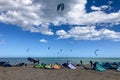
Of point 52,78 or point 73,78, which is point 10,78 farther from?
point 73,78

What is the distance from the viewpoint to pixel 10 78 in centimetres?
2672

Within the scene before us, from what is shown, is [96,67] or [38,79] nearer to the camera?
[38,79]

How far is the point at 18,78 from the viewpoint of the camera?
89.4 feet

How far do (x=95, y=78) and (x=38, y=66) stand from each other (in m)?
13.9

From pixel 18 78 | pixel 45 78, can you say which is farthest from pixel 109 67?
pixel 18 78

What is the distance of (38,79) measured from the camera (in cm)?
2656

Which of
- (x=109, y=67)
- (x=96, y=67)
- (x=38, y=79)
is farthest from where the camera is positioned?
(x=109, y=67)

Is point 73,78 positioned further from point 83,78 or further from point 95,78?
point 95,78

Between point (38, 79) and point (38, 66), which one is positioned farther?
point (38, 66)

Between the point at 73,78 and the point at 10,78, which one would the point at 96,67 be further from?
the point at 10,78

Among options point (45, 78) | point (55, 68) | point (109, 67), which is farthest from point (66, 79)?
point (109, 67)

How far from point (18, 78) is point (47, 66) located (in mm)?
10519

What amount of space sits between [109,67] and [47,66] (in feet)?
40.4

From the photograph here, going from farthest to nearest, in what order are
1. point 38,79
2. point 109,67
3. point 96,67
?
point 109,67 → point 96,67 → point 38,79
